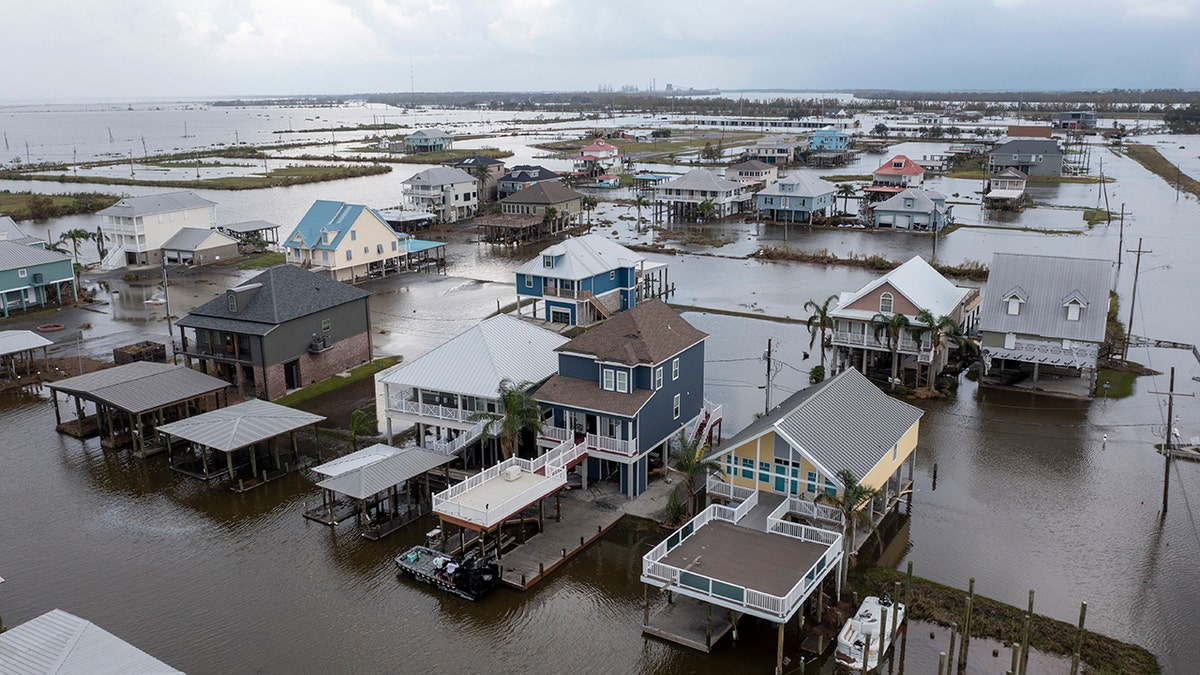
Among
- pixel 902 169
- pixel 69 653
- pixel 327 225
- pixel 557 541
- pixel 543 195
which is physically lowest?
pixel 557 541

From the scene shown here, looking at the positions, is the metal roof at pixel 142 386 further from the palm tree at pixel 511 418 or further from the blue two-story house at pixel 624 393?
the blue two-story house at pixel 624 393

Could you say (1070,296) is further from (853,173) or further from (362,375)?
(853,173)

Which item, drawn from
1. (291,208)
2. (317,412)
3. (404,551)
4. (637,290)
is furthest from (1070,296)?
(291,208)

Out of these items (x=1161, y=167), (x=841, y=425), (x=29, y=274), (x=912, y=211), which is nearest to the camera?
(x=841, y=425)

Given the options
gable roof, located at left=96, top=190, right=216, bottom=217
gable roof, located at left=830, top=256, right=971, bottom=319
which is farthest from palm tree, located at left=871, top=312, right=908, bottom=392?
gable roof, located at left=96, top=190, right=216, bottom=217

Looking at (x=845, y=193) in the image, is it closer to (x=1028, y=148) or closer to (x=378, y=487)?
(x=1028, y=148)

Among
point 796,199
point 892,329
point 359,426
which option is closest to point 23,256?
point 359,426

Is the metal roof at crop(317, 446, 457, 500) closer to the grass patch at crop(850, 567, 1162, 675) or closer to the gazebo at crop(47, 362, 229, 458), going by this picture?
the gazebo at crop(47, 362, 229, 458)
